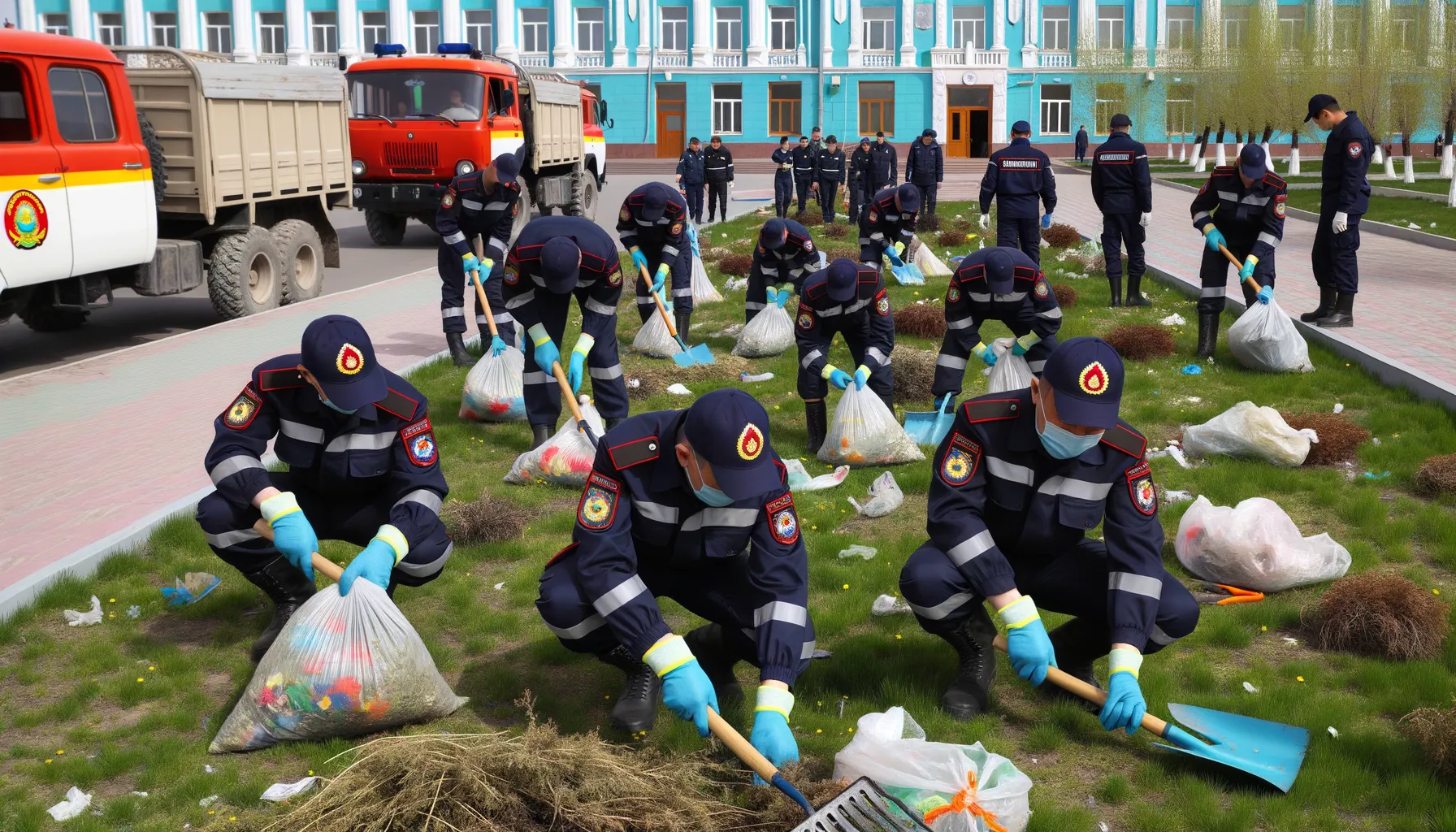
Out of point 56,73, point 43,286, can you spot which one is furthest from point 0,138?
point 43,286

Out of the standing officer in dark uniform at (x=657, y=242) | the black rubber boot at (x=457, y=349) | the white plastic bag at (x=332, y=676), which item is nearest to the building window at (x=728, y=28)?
the standing officer in dark uniform at (x=657, y=242)

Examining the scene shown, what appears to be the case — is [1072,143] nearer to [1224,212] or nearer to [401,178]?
[401,178]

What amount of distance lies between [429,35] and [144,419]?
46.1m

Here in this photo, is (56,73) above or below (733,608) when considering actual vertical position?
above

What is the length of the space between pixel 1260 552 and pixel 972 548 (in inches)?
77.3

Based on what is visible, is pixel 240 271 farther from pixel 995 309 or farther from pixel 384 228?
pixel 384 228

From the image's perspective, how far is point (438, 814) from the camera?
3.30 m

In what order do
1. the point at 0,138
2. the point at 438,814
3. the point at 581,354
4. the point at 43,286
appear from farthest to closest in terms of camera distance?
the point at 43,286 < the point at 0,138 < the point at 581,354 < the point at 438,814

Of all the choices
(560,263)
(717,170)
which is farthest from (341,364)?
(717,170)

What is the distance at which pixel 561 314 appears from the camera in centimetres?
775

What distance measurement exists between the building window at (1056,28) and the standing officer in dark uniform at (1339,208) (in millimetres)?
41120

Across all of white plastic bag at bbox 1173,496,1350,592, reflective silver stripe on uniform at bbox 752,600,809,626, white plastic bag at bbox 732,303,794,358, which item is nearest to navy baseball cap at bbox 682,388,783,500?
reflective silver stripe on uniform at bbox 752,600,809,626

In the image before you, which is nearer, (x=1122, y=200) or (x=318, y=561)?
(x=318, y=561)

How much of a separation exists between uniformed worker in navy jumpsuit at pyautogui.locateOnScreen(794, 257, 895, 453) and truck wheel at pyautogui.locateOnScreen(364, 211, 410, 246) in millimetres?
14142
